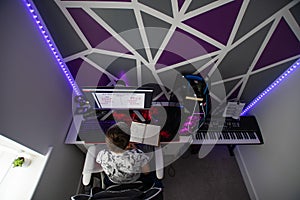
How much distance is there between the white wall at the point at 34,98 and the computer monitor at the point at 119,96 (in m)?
0.32

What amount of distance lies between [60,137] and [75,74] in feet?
2.02

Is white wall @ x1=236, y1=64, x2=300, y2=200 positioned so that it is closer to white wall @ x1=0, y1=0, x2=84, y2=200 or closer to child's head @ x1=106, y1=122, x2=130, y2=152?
child's head @ x1=106, y1=122, x2=130, y2=152

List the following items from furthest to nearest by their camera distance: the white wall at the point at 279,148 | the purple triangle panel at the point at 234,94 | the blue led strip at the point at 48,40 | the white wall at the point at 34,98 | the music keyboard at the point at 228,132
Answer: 1. the purple triangle panel at the point at 234,94
2. the music keyboard at the point at 228,132
3. the white wall at the point at 279,148
4. the blue led strip at the point at 48,40
5. the white wall at the point at 34,98

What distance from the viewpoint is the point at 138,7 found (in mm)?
942

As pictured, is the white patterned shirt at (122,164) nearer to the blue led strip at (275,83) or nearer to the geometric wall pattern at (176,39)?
the geometric wall pattern at (176,39)

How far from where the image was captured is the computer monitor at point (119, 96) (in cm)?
102

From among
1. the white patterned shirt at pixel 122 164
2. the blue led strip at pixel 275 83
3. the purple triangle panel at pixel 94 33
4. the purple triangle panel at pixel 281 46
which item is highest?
the purple triangle panel at pixel 94 33

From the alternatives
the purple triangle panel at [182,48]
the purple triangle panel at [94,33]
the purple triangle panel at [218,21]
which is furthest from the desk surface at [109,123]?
the purple triangle panel at [218,21]

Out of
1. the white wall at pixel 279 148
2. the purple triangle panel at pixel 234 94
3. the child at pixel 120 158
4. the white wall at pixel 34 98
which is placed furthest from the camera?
the purple triangle panel at pixel 234 94

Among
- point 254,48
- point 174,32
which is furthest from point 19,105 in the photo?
point 254,48

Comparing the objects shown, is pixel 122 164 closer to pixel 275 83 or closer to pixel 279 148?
pixel 279 148

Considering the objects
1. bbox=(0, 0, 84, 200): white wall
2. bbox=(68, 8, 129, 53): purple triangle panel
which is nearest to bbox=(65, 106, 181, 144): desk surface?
bbox=(0, 0, 84, 200): white wall

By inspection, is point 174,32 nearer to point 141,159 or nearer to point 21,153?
point 141,159

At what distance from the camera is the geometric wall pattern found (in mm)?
947
